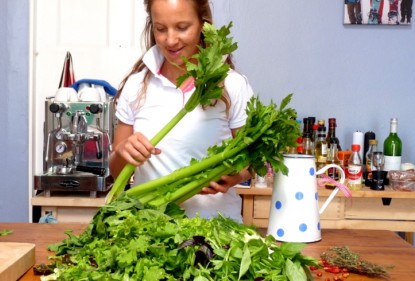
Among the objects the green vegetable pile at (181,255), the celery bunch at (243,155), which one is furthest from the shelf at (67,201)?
the green vegetable pile at (181,255)

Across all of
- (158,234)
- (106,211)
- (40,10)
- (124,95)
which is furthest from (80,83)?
(158,234)

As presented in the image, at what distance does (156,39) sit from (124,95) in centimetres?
19

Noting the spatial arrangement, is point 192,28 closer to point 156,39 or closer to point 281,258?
point 156,39

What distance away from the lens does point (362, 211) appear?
2684 millimetres

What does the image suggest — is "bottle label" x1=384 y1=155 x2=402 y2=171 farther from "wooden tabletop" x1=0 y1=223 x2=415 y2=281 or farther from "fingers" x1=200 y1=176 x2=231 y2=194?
"fingers" x1=200 y1=176 x2=231 y2=194

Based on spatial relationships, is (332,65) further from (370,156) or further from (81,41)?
(81,41)

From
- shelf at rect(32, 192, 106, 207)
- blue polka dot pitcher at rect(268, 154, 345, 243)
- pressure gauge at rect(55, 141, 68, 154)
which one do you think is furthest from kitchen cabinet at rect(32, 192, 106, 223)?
blue polka dot pitcher at rect(268, 154, 345, 243)

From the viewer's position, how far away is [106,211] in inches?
48.1

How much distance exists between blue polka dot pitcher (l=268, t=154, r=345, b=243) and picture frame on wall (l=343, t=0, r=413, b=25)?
1.82 m

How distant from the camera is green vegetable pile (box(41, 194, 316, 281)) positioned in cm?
98

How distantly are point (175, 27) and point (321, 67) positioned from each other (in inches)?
64.9

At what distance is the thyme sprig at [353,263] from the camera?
46.4 inches

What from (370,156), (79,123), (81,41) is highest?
(81,41)

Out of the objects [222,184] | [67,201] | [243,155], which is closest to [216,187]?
[222,184]
